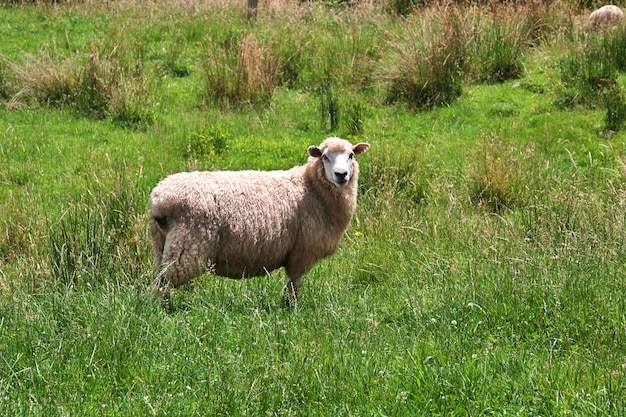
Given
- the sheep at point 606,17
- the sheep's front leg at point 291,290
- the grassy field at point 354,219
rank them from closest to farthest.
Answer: the grassy field at point 354,219 → the sheep's front leg at point 291,290 → the sheep at point 606,17

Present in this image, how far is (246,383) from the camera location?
4164mm

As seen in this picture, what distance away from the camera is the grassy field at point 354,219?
13.9ft

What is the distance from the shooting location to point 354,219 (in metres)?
7.93

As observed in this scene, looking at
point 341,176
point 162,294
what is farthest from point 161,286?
point 341,176

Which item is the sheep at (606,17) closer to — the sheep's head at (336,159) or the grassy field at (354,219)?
the grassy field at (354,219)

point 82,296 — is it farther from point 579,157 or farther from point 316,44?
point 316,44

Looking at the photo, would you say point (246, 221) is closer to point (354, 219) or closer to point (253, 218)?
point (253, 218)

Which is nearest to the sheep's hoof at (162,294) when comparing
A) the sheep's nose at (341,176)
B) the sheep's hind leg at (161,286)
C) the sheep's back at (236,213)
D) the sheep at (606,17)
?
the sheep's hind leg at (161,286)

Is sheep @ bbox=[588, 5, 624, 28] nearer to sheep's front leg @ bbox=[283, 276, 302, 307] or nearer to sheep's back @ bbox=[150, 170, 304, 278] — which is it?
sheep's back @ bbox=[150, 170, 304, 278]

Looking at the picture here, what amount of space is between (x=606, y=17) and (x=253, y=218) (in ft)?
27.7

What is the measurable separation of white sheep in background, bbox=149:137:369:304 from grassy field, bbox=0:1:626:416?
23 cm

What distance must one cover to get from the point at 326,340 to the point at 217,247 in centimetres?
144

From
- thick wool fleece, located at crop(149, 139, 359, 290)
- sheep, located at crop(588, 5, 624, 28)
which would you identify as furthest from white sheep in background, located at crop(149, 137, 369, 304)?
sheep, located at crop(588, 5, 624, 28)

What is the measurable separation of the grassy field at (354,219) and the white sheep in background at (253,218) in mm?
228
